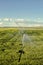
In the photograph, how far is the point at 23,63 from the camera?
6931 cm

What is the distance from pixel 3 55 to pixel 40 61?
1901 cm

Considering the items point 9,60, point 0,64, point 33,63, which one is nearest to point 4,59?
point 9,60

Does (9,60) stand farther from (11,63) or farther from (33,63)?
(33,63)

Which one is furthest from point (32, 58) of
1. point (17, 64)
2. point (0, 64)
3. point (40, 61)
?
point (0, 64)

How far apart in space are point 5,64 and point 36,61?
1312 centimetres

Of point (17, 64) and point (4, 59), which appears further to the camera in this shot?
point (4, 59)

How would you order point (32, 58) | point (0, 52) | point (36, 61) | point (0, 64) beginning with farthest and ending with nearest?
point (0, 52)
point (32, 58)
point (36, 61)
point (0, 64)

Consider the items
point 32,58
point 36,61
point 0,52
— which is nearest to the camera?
point 36,61

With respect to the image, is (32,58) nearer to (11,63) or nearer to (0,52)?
(11,63)

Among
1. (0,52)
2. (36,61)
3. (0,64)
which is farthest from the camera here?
(0,52)

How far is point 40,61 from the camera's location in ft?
236

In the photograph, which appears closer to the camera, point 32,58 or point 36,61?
point 36,61

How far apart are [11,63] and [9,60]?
4290 millimetres

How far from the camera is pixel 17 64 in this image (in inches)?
2699
